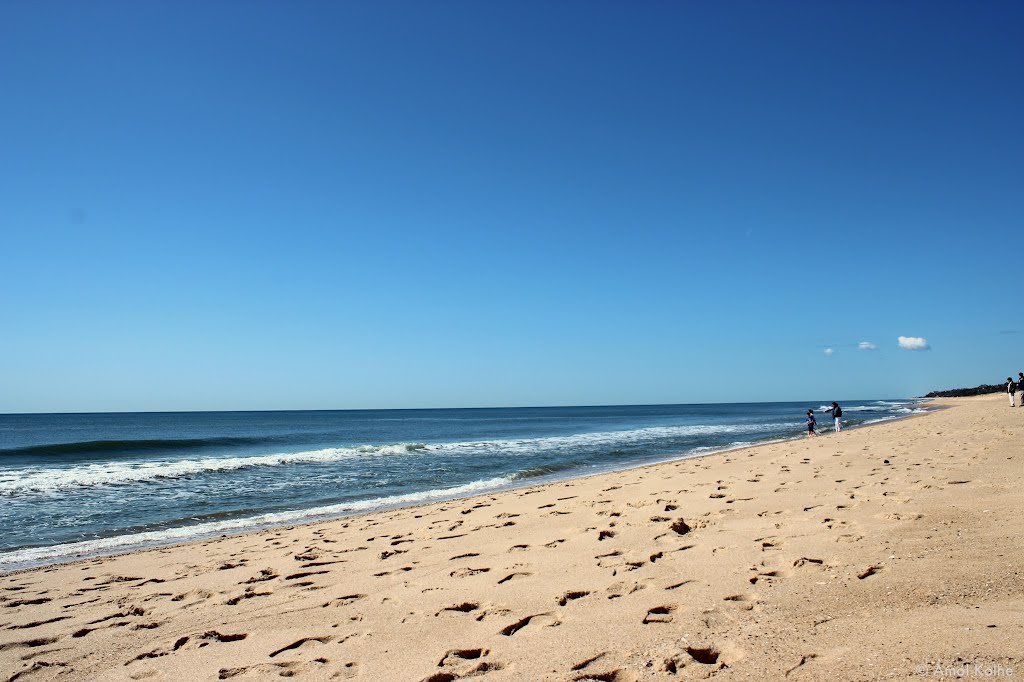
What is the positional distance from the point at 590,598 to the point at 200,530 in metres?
9.88

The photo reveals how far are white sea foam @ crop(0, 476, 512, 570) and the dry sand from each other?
4.55 feet

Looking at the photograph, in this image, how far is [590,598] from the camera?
15.7 ft

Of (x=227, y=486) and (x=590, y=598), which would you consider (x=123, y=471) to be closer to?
(x=227, y=486)

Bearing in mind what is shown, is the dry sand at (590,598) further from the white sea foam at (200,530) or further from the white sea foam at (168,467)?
the white sea foam at (168,467)

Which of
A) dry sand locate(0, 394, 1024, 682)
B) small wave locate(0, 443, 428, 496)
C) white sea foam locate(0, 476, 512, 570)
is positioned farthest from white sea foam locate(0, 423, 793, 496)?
dry sand locate(0, 394, 1024, 682)

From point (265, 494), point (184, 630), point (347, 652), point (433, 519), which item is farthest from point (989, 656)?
point (265, 494)

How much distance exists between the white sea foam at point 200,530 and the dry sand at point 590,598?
139 centimetres

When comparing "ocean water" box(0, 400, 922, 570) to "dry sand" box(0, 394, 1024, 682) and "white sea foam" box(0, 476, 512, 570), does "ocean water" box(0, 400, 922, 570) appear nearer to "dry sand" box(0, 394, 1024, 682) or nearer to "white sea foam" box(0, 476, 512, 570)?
"white sea foam" box(0, 476, 512, 570)

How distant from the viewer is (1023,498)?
6832 millimetres

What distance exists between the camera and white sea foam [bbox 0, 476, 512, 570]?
960 centimetres

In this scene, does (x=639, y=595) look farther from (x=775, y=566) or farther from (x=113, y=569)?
(x=113, y=569)

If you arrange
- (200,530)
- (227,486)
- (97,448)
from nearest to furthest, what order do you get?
(200,530) < (227,486) < (97,448)

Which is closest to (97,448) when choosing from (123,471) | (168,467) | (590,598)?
(168,467)

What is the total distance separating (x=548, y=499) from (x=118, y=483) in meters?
16.0
